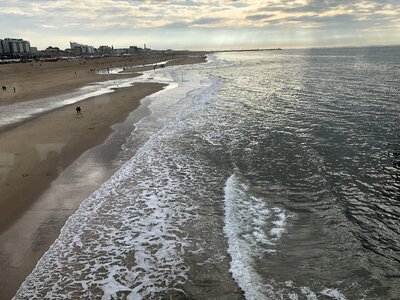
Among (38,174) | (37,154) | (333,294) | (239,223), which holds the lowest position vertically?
(333,294)

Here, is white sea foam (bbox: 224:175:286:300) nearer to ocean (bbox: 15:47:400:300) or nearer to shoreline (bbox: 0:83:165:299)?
ocean (bbox: 15:47:400:300)

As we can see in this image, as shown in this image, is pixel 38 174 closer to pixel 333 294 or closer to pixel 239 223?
pixel 239 223

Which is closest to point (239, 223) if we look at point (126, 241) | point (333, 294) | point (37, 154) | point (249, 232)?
point (249, 232)

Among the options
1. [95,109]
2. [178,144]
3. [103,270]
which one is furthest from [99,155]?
[95,109]

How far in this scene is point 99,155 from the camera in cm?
1500

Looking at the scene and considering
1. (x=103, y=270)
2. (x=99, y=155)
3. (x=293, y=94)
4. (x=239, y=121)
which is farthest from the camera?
(x=293, y=94)

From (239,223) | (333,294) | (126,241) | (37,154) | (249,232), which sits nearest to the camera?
(333,294)

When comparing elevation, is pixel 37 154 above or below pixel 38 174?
above

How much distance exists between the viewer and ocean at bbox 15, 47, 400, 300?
275 inches

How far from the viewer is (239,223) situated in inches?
368

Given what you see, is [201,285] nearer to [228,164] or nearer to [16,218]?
[16,218]

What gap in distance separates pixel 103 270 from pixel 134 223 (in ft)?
7.13

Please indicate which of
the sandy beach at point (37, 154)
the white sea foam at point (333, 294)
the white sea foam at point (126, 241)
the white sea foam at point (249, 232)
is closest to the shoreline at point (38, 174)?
the sandy beach at point (37, 154)

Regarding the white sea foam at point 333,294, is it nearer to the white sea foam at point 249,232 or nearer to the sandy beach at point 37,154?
the white sea foam at point 249,232
